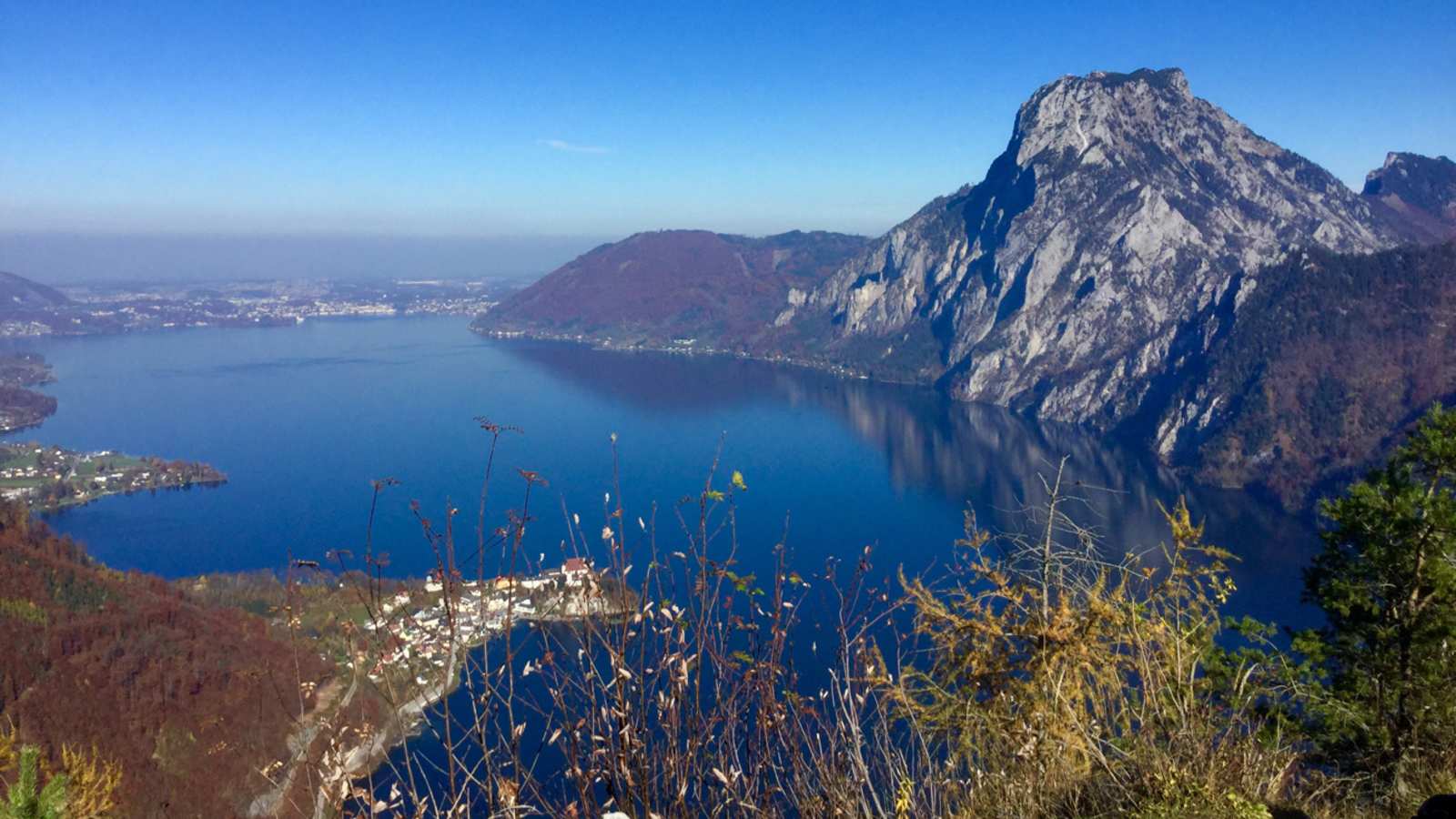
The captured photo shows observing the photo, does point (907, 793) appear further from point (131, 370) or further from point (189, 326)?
point (189, 326)

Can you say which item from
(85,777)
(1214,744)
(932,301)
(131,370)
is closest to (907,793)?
(1214,744)

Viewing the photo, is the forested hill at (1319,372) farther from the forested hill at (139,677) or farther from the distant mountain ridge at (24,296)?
the distant mountain ridge at (24,296)

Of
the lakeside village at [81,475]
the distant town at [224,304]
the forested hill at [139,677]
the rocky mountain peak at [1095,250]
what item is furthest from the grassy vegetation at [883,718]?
the distant town at [224,304]

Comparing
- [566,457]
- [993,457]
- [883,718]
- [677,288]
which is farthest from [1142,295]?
[883,718]

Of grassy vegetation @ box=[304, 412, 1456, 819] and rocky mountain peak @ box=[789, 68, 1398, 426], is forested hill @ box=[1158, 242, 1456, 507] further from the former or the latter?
grassy vegetation @ box=[304, 412, 1456, 819]

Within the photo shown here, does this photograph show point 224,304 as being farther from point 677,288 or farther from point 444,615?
point 444,615

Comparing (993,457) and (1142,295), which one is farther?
(1142,295)
